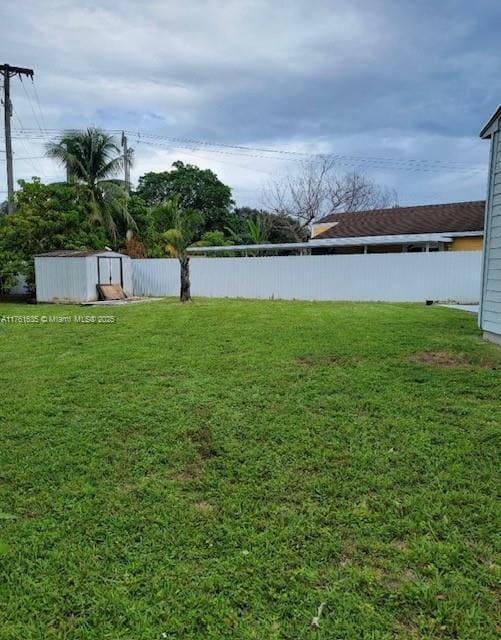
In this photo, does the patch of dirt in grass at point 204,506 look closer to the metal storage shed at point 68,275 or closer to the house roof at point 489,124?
the house roof at point 489,124

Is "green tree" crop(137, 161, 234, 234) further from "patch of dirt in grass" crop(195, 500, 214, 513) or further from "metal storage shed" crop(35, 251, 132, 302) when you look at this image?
"patch of dirt in grass" crop(195, 500, 214, 513)

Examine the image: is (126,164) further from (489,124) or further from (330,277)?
(489,124)

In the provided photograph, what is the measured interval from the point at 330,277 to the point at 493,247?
7412mm

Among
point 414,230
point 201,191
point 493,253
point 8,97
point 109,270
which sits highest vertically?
point 8,97

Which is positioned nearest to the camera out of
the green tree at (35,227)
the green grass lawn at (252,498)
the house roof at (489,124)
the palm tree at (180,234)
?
the green grass lawn at (252,498)

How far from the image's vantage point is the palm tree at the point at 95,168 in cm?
1814

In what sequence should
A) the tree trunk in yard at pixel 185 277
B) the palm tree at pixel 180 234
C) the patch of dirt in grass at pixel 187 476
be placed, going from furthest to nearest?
the palm tree at pixel 180 234
the tree trunk in yard at pixel 185 277
the patch of dirt in grass at pixel 187 476

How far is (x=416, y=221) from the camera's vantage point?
1831 cm

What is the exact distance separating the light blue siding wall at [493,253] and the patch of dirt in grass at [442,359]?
948mm

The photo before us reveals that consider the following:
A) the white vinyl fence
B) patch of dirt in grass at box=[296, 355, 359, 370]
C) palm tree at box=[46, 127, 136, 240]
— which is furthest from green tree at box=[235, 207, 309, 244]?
patch of dirt in grass at box=[296, 355, 359, 370]

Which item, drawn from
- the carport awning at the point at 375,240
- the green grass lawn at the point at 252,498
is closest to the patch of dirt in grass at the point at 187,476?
the green grass lawn at the point at 252,498

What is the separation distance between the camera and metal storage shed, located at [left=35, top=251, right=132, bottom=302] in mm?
13446

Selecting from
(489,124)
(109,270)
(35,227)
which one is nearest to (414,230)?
(109,270)

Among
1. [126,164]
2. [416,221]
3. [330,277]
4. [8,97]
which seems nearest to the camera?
[330,277]
